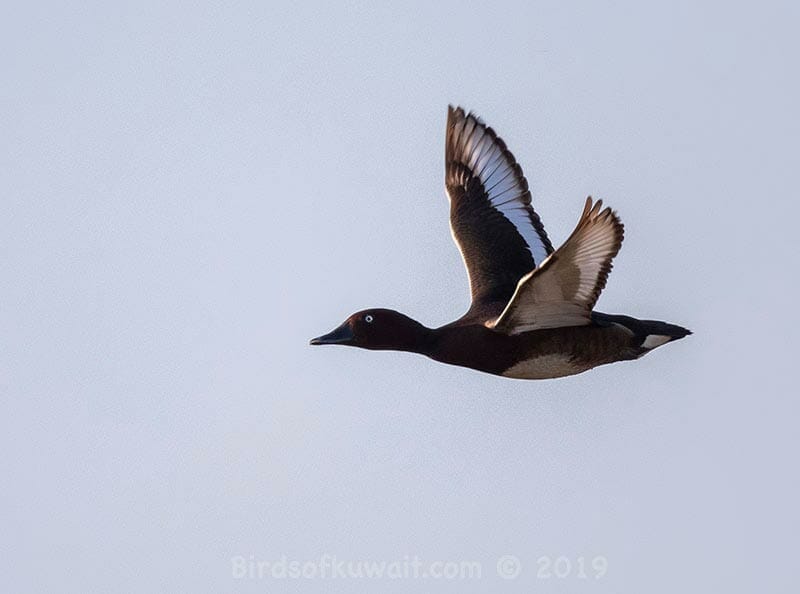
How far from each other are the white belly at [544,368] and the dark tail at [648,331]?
0.52m

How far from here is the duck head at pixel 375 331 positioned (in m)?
16.7

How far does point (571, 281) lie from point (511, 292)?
8.13 ft

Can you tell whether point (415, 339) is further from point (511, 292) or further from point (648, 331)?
point (648, 331)

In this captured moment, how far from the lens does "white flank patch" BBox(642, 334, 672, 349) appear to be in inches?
657

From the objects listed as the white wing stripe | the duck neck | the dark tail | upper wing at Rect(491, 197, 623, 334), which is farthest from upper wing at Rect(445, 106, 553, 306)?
upper wing at Rect(491, 197, 623, 334)

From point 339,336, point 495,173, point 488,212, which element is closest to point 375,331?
point 339,336

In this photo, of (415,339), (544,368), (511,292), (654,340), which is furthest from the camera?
(511,292)

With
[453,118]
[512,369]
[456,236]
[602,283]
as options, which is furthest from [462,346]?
[453,118]

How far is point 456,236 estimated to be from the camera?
61.7 ft

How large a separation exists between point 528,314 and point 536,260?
2656mm

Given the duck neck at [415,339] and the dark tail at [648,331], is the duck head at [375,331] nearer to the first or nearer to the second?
the duck neck at [415,339]

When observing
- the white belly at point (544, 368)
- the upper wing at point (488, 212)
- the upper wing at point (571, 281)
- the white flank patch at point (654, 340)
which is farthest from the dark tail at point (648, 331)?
the upper wing at point (488, 212)

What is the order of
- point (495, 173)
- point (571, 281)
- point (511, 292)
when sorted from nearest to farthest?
point (571, 281) → point (511, 292) → point (495, 173)

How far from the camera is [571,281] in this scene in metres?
15.3
